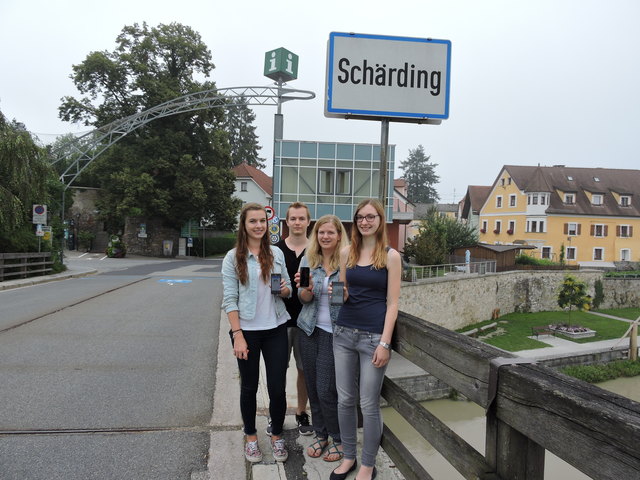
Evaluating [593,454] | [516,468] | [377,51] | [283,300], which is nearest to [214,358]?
[283,300]

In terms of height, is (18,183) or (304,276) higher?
(18,183)

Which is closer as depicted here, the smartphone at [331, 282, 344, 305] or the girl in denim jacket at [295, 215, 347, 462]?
the smartphone at [331, 282, 344, 305]

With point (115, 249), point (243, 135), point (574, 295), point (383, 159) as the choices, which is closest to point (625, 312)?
point (574, 295)

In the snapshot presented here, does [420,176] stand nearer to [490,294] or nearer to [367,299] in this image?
[490,294]

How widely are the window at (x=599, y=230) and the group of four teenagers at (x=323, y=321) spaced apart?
162 ft

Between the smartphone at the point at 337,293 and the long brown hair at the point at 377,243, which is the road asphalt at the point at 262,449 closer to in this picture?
the smartphone at the point at 337,293

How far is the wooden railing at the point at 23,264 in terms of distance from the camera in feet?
50.5

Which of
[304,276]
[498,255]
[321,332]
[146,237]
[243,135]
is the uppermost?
[243,135]

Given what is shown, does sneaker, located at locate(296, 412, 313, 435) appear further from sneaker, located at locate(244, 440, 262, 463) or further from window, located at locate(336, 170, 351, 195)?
window, located at locate(336, 170, 351, 195)

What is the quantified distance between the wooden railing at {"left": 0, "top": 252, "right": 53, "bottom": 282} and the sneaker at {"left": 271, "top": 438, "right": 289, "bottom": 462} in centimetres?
1536

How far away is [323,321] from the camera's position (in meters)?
3.15

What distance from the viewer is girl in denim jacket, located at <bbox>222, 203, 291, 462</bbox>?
10.3ft


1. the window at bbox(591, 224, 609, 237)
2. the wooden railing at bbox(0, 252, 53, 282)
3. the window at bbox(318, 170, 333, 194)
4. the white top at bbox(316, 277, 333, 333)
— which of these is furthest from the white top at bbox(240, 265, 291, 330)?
the window at bbox(591, 224, 609, 237)

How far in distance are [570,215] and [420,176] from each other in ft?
151
